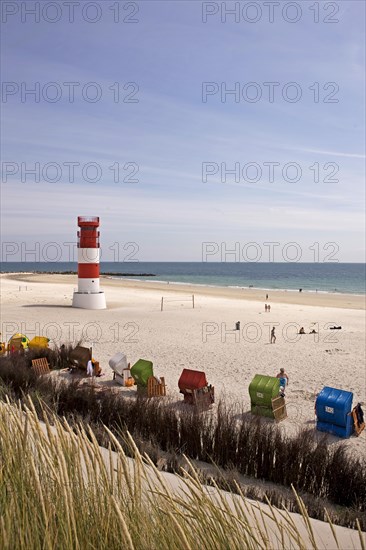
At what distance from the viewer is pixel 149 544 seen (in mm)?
2682

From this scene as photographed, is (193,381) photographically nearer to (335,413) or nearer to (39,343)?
(335,413)

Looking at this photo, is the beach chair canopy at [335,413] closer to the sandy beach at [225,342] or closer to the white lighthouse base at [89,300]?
the sandy beach at [225,342]

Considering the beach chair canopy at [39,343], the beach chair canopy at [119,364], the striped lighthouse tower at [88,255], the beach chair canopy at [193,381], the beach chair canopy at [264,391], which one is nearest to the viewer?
the beach chair canopy at [264,391]

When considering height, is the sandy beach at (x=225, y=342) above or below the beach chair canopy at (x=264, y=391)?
below

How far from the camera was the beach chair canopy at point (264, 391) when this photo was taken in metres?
9.73

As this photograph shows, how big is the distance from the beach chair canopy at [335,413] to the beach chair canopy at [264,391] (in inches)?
35.8

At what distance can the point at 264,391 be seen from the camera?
982 cm

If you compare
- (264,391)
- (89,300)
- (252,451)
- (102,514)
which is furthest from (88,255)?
(102,514)

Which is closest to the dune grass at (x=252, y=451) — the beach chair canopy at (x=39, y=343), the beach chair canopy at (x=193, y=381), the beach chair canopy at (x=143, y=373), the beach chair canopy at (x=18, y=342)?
the beach chair canopy at (x=193, y=381)

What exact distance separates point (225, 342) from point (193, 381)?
28.6ft

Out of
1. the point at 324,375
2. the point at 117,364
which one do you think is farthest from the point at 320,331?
the point at 117,364

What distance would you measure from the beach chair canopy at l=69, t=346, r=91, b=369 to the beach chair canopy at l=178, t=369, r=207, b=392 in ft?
10.9

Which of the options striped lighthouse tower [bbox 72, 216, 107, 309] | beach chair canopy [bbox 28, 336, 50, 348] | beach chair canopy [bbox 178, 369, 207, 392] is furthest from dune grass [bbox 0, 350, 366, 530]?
striped lighthouse tower [bbox 72, 216, 107, 309]

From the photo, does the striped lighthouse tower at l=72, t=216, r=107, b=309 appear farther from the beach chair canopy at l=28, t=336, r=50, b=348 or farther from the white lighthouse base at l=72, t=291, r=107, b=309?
the beach chair canopy at l=28, t=336, r=50, b=348
